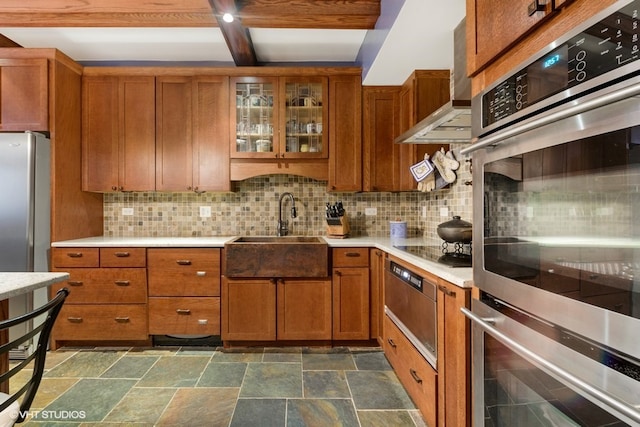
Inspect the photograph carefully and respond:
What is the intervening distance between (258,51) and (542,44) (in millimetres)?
2611

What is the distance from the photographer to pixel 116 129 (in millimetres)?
2959

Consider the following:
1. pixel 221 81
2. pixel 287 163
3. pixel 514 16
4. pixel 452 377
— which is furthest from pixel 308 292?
pixel 514 16

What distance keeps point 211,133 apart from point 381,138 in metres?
1.54

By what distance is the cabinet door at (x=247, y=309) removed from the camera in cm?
264

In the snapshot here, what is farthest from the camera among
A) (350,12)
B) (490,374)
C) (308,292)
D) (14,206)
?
(308,292)

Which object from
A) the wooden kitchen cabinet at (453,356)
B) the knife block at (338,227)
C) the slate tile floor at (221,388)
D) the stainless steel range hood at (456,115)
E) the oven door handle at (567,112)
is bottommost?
the slate tile floor at (221,388)

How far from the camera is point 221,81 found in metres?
2.95

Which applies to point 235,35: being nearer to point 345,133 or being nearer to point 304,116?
point 304,116

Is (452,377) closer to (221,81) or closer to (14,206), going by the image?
(221,81)

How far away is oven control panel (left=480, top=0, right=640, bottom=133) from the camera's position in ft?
1.95

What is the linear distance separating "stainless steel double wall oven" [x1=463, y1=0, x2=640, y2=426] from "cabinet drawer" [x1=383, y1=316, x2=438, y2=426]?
20.6 inches

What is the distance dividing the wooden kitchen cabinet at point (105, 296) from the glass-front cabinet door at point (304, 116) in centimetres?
158

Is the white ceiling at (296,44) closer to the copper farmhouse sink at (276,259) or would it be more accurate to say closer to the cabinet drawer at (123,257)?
the copper farmhouse sink at (276,259)

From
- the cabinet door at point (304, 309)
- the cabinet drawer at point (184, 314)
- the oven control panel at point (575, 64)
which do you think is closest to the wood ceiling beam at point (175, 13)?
the oven control panel at point (575, 64)
